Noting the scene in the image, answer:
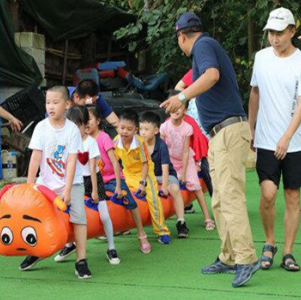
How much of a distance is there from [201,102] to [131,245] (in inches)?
86.3

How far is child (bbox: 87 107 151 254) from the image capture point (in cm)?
796

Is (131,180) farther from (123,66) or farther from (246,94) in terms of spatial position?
(123,66)

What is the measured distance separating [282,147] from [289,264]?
89cm

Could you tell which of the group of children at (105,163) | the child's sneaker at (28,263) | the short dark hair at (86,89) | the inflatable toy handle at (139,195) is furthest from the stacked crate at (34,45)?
the child's sneaker at (28,263)

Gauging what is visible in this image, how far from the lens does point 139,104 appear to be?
52.4 ft

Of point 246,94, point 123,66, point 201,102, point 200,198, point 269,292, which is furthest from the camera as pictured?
point 123,66

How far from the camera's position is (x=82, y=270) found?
695 cm

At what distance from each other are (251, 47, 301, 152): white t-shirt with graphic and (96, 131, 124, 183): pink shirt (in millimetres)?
1477

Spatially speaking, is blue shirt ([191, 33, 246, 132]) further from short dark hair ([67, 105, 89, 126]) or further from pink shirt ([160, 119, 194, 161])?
pink shirt ([160, 119, 194, 161])

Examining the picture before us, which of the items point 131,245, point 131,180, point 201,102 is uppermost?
point 201,102

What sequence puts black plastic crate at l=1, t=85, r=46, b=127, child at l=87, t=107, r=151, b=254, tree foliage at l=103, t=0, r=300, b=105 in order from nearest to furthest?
child at l=87, t=107, r=151, b=254, tree foliage at l=103, t=0, r=300, b=105, black plastic crate at l=1, t=85, r=46, b=127

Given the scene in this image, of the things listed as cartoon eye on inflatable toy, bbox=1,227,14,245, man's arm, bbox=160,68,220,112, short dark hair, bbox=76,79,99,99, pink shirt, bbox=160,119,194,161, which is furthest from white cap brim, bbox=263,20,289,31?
pink shirt, bbox=160,119,194,161

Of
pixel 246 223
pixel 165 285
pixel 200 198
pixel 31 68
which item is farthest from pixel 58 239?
pixel 31 68

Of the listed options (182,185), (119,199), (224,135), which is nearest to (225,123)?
(224,135)
